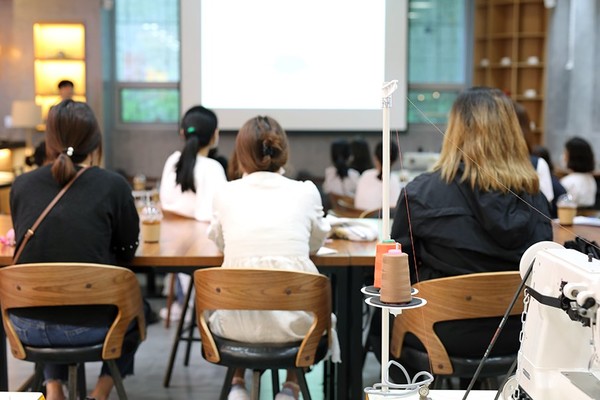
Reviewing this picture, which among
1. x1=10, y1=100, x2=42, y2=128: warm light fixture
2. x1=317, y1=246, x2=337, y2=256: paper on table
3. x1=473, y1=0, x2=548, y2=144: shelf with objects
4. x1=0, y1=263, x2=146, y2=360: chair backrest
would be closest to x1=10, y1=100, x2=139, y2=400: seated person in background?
x1=0, y1=263, x2=146, y2=360: chair backrest

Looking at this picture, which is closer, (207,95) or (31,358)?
(31,358)

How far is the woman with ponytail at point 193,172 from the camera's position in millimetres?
3807

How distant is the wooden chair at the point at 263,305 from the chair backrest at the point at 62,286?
26 cm

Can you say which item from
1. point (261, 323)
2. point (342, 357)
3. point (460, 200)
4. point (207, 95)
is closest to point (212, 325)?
point (261, 323)

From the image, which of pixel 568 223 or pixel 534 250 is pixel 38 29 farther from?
pixel 534 250

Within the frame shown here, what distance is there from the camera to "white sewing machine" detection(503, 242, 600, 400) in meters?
1.22

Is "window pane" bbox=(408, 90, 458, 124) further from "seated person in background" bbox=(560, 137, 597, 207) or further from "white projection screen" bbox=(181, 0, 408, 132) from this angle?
"seated person in background" bbox=(560, 137, 597, 207)

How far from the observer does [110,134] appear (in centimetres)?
834

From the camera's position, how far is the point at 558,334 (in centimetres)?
132

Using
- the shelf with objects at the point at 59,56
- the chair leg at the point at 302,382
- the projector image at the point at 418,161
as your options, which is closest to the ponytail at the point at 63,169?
the chair leg at the point at 302,382

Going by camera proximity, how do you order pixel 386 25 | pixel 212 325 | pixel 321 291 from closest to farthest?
pixel 321 291, pixel 212 325, pixel 386 25

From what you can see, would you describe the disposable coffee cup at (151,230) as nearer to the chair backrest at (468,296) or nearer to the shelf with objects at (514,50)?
the chair backrest at (468,296)

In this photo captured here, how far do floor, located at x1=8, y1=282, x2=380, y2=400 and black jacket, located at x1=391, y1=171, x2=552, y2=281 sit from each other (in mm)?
1286

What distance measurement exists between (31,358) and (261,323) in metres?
0.77
